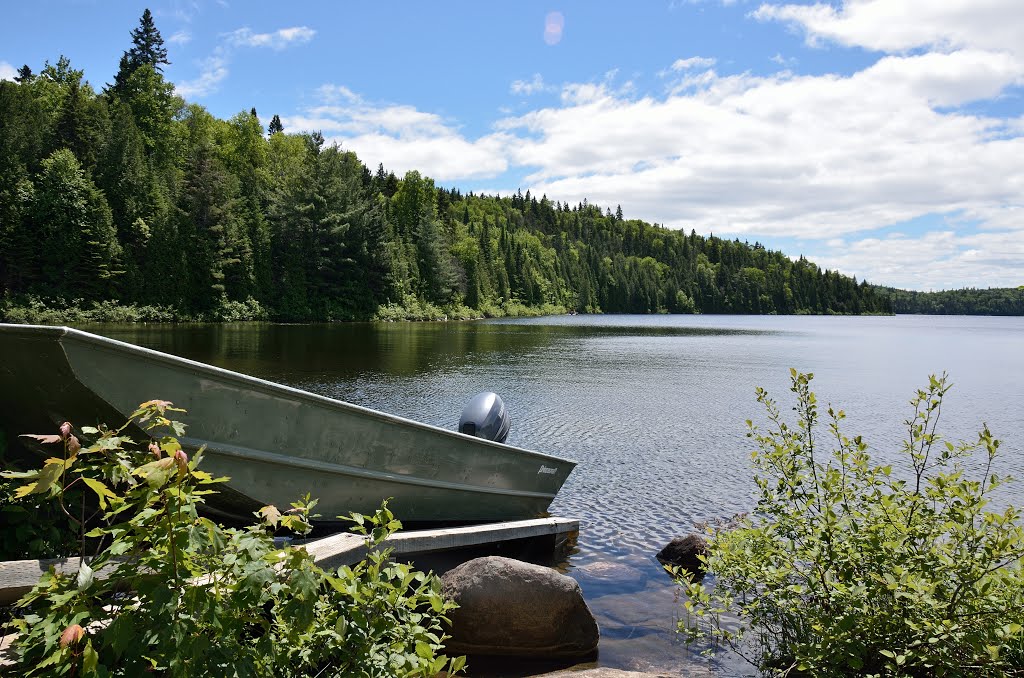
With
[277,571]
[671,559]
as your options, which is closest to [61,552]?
[277,571]

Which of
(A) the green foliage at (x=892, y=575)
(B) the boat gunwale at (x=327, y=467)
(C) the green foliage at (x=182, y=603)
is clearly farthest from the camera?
(B) the boat gunwale at (x=327, y=467)

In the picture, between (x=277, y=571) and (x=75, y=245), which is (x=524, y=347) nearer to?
(x=75, y=245)

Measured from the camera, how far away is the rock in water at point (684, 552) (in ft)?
29.1

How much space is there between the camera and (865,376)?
34688mm

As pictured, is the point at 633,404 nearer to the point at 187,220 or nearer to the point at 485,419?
the point at 485,419

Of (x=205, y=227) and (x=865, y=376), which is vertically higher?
(x=205, y=227)

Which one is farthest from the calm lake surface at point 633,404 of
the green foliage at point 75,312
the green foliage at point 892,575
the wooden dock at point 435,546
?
the green foliage at point 75,312

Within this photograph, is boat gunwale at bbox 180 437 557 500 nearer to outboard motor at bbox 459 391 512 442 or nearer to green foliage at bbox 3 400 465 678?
outboard motor at bbox 459 391 512 442

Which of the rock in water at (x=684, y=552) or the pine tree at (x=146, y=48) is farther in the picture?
the pine tree at (x=146, y=48)

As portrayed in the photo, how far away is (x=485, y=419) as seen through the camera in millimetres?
9688

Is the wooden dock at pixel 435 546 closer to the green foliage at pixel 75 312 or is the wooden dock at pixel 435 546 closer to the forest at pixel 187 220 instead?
the green foliage at pixel 75 312

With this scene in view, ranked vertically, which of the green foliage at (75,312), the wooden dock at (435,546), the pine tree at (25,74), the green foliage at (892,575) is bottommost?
the wooden dock at (435,546)

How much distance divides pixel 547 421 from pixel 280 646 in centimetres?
1681

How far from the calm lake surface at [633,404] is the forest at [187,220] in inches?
640
